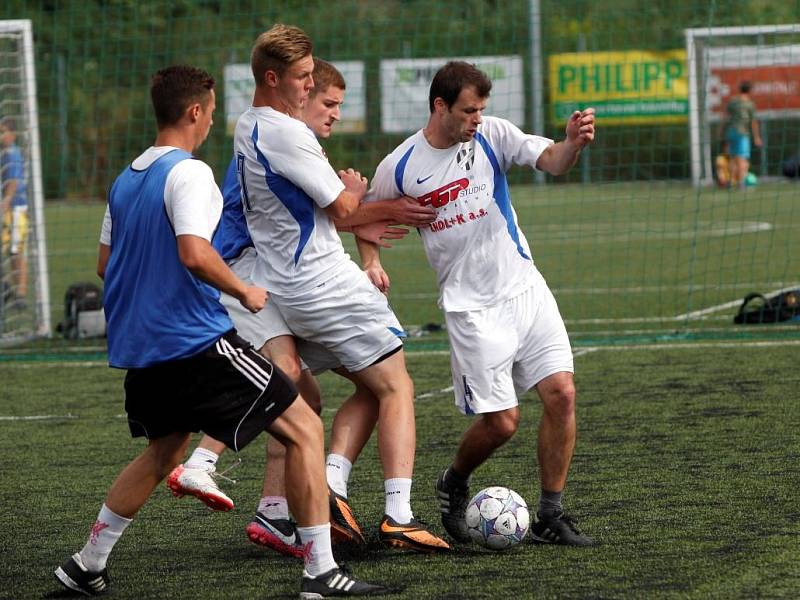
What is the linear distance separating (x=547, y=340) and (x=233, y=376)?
1.45 meters

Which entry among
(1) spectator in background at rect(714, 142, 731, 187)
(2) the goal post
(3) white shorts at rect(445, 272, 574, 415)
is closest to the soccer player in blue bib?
(3) white shorts at rect(445, 272, 574, 415)

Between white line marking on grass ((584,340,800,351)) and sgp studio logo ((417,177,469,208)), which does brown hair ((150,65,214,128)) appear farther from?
white line marking on grass ((584,340,800,351))

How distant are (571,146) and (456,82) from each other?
0.50 meters

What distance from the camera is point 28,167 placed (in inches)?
506

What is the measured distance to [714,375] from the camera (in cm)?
966

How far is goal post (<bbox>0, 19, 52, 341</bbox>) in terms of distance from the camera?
41.8ft

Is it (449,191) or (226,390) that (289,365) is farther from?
(449,191)

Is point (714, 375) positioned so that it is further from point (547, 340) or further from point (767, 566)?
point (767, 566)

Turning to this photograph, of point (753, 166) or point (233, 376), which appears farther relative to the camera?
point (753, 166)

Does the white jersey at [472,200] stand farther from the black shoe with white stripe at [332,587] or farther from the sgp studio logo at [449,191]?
the black shoe with white stripe at [332,587]

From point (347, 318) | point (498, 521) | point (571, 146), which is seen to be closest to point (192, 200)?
point (347, 318)

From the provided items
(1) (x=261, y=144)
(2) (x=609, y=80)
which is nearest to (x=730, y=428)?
(1) (x=261, y=144)

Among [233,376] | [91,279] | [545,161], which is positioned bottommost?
[91,279]

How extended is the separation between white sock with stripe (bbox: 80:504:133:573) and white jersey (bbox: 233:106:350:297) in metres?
1.06
